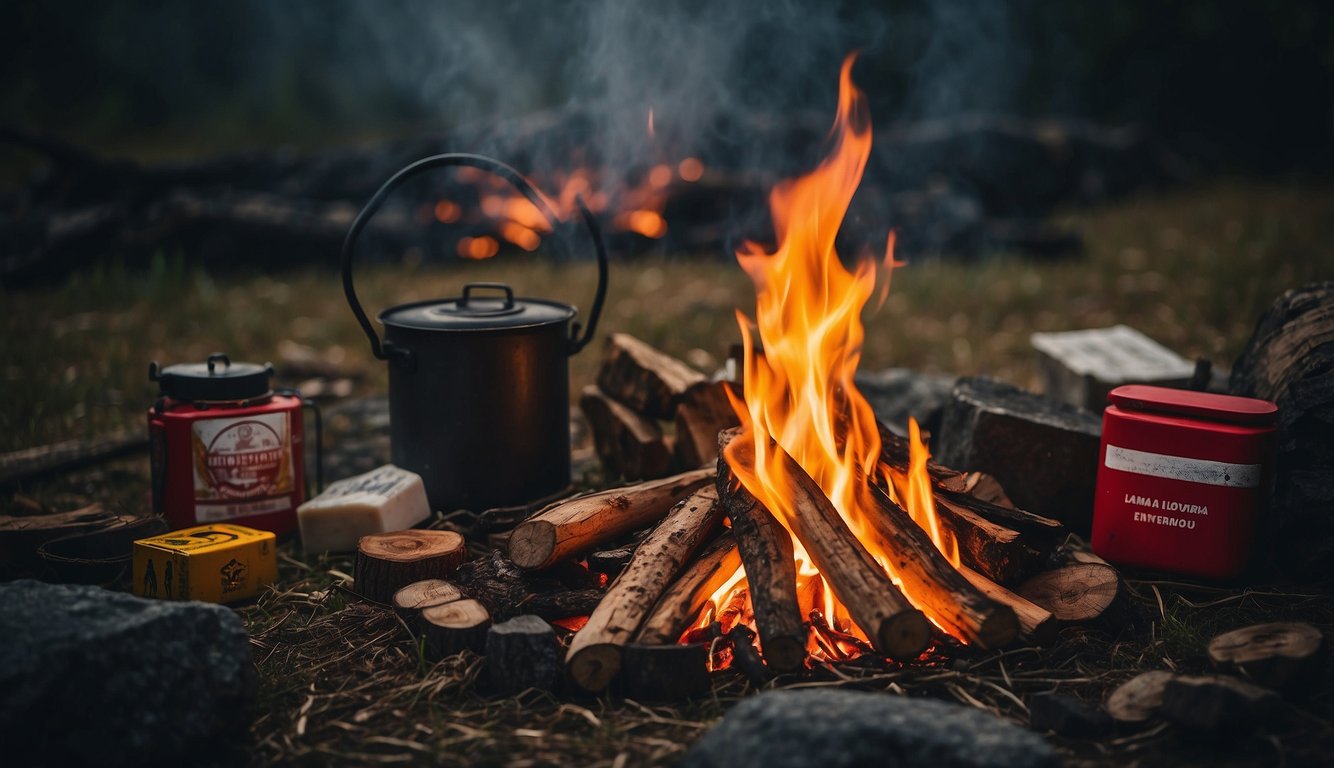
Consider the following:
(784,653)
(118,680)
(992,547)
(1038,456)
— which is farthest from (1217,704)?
(118,680)

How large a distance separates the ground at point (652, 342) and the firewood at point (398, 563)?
0.08m

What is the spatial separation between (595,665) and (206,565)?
130 centimetres

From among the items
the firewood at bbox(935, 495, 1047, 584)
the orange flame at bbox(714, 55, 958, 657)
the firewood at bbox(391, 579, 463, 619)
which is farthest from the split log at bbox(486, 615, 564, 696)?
the firewood at bbox(935, 495, 1047, 584)

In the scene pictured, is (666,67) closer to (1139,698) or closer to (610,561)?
(610,561)

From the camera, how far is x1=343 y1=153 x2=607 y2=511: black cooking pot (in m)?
3.37

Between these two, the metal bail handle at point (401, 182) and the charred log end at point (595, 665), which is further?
the metal bail handle at point (401, 182)

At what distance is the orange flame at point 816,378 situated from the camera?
2805mm

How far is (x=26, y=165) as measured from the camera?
13.0 m

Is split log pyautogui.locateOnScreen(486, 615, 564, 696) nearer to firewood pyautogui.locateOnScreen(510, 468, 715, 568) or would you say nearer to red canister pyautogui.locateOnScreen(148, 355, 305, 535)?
firewood pyautogui.locateOnScreen(510, 468, 715, 568)

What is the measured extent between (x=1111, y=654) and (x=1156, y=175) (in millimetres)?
10493

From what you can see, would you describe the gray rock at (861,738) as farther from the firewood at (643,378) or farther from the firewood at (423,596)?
the firewood at (643,378)

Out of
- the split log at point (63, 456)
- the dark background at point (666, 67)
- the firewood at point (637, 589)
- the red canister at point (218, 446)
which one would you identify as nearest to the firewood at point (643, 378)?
the firewood at point (637, 589)

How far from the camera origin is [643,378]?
3.90m

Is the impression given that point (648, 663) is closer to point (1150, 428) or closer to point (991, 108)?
point (1150, 428)
